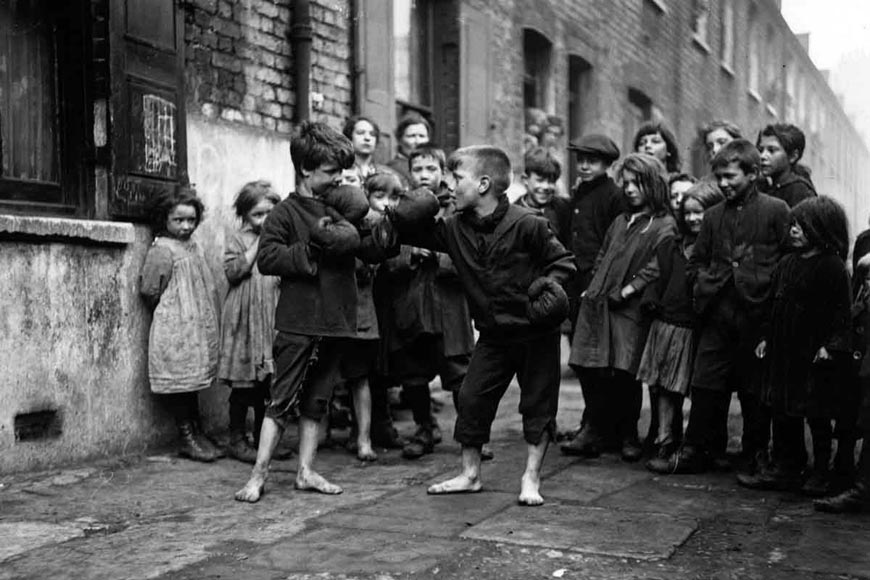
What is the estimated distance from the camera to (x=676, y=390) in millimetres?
5438

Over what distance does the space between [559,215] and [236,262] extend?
1.98 metres

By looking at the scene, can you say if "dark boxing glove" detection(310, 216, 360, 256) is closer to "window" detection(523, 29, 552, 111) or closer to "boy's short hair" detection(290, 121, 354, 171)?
"boy's short hair" detection(290, 121, 354, 171)

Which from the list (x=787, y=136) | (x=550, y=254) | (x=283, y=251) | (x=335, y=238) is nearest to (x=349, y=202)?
(x=335, y=238)

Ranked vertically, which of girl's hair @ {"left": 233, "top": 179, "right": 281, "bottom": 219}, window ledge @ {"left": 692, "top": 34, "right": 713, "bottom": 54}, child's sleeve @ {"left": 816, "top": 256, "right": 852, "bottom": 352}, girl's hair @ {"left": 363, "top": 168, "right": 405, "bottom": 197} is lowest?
child's sleeve @ {"left": 816, "top": 256, "right": 852, "bottom": 352}

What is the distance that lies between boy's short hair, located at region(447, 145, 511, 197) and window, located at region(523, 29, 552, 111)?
7.24 m

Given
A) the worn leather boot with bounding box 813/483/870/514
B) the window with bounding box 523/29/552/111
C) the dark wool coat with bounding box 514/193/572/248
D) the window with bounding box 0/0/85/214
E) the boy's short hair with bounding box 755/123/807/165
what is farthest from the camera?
the window with bounding box 523/29/552/111

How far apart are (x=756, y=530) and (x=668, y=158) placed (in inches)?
126

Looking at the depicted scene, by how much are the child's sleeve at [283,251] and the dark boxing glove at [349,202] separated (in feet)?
0.70

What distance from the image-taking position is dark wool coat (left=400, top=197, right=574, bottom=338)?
4602mm

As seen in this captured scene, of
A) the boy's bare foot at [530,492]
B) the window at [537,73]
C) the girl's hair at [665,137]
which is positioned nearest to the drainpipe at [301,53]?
the girl's hair at [665,137]

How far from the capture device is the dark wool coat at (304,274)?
185 inches

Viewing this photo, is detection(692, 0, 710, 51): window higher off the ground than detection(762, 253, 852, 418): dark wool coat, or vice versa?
detection(692, 0, 710, 51): window

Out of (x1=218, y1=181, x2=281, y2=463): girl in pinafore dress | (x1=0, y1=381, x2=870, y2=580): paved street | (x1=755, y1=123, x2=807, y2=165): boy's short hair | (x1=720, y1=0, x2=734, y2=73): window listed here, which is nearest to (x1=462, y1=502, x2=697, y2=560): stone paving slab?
(x1=0, y1=381, x2=870, y2=580): paved street

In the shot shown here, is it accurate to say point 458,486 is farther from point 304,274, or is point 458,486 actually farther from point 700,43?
point 700,43
